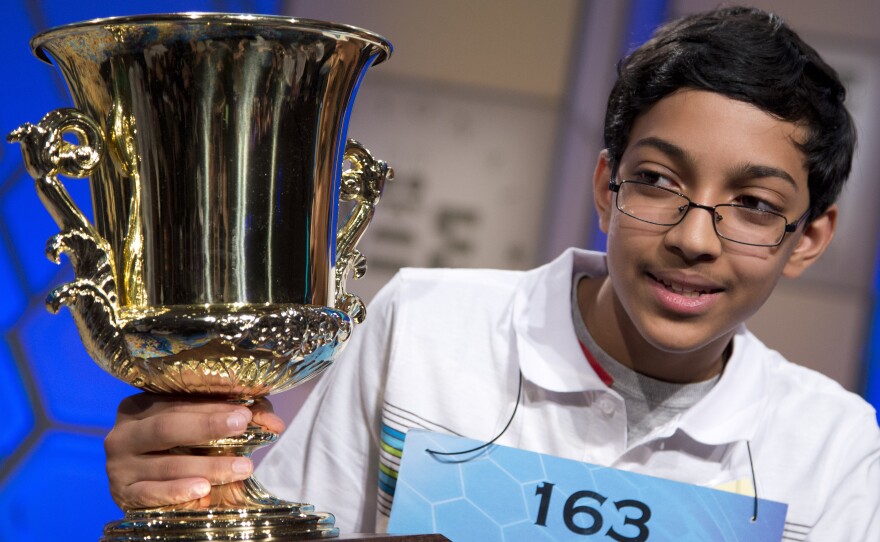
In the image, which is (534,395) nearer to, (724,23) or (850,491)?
(850,491)

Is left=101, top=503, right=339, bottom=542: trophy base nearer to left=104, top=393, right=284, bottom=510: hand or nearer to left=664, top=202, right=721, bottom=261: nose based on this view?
left=104, top=393, right=284, bottom=510: hand

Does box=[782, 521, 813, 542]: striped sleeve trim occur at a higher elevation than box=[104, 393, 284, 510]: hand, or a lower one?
lower

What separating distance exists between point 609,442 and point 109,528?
782mm

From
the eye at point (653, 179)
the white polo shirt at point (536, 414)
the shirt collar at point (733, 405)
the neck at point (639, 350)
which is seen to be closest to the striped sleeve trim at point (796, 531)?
the white polo shirt at point (536, 414)

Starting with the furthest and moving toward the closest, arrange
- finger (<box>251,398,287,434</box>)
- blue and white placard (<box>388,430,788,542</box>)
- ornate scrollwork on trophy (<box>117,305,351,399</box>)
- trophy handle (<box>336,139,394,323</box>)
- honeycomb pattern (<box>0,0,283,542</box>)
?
honeycomb pattern (<box>0,0,283,542</box>) < blue and white placard (<box>388,430,788,542</box>) < trophy handle (<box>336,139,394,323</box>) < finger (<box>251,398,287,434</box>) < ornate scrollwork on trophy (<box>117,305,351,399</box>)

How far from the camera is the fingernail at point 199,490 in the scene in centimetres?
108

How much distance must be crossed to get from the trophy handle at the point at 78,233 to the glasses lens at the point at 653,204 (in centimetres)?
74

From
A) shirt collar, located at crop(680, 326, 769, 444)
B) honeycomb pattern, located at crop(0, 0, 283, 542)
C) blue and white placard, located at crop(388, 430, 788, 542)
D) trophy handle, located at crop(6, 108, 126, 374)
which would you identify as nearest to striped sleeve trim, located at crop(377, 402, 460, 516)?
blue and white placard, located at crop(388, 430, 788, 542)

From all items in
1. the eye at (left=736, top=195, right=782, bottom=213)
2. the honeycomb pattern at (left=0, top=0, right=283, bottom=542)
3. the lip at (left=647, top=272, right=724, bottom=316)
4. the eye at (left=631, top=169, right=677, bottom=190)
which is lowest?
the honeycomb pattern at (left=0, top=0, right=283, bottom=542)

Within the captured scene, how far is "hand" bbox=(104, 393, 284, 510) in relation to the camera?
1.09m

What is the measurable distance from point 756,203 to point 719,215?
0.25ft

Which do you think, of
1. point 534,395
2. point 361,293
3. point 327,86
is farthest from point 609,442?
point 361,293

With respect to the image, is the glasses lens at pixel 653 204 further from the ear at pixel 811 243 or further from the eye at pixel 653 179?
the ear at pixel 811 243

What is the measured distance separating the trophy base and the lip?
1.96 feet
